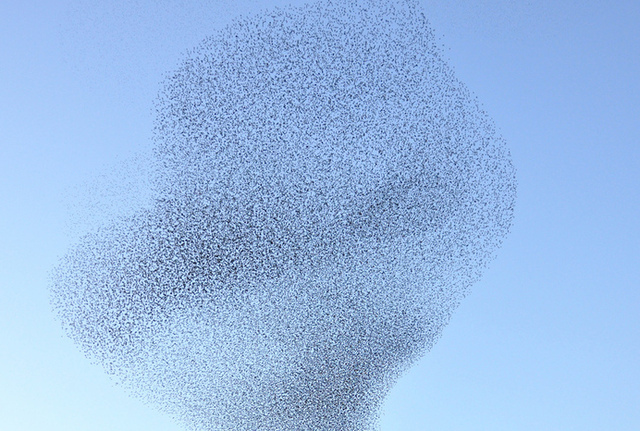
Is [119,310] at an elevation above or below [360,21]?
below

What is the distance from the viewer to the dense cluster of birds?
4.73m

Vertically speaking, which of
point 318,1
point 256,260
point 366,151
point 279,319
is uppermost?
point 318,1

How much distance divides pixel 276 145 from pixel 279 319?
1.49 m

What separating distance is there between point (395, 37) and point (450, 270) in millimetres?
2101

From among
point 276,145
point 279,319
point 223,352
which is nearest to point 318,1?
point 276,145

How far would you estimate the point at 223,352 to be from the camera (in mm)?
4719

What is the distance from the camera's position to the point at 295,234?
482 cm

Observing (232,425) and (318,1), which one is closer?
(232,425)

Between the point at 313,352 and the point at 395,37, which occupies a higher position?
the point at 395,37

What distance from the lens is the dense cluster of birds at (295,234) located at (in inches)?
186

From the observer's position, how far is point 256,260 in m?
4.82

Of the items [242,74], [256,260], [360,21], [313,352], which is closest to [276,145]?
[242,74]

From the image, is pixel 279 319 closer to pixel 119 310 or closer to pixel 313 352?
pixel 313 352

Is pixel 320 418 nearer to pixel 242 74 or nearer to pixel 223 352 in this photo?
pixel 223 352
